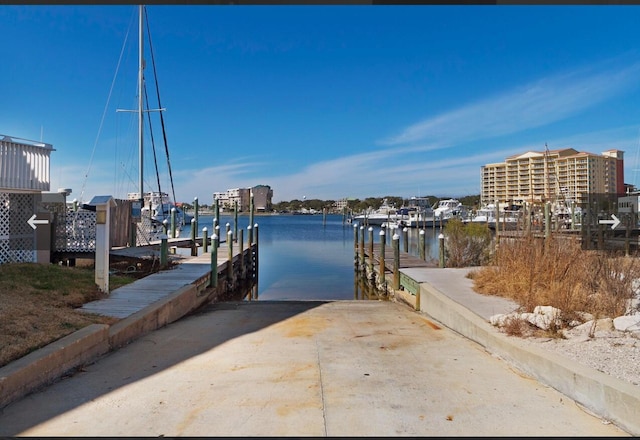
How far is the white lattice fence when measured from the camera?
11.8 meters

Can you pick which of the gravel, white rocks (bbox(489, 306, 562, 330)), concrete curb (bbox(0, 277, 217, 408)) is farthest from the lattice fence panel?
the gravel

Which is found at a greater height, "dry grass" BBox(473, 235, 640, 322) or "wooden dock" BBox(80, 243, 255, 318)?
"dry grass" BBox(473, 235, 640, 322)

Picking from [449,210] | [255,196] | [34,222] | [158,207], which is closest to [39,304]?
[34,222]

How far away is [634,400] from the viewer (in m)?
3.62

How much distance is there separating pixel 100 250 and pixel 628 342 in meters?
8.82

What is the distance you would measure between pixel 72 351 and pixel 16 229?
9.05 meters

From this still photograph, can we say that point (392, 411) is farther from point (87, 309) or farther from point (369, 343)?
point (87, 309)

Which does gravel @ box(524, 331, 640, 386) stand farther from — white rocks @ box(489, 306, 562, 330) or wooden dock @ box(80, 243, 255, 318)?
wooden dock @ box(80, 243, 255, 318)

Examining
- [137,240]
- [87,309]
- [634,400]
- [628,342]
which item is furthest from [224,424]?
[137,240]

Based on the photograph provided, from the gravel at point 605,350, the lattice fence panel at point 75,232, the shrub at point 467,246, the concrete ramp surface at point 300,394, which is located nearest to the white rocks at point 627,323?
Result: the gravel at point 605,350

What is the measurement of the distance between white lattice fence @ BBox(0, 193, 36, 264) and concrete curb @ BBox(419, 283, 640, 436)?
37.2 ft

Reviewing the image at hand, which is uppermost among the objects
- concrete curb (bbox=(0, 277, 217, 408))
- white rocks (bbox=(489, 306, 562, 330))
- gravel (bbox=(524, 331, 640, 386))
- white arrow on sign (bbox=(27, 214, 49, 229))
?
white arrow on sign (bbox=(27, 214, 49, 229))

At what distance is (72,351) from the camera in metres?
5.23

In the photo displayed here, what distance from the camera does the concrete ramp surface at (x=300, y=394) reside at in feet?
12.0
